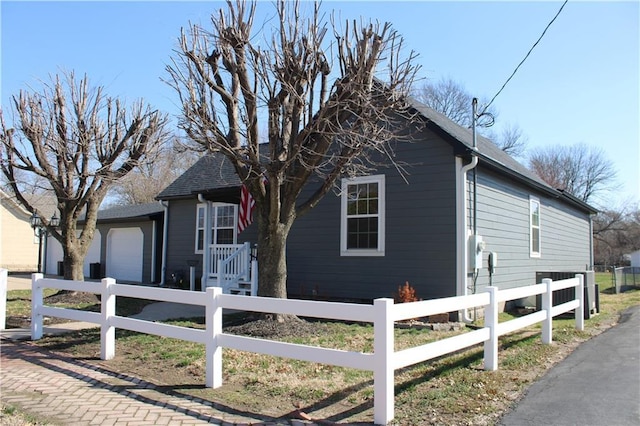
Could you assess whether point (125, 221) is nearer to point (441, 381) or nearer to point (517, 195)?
point (517, 195)

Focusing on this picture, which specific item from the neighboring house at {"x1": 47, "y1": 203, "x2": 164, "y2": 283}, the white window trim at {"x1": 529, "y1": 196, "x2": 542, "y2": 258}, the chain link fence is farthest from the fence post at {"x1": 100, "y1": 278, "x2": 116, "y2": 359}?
the chain link fence

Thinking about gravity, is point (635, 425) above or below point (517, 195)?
below

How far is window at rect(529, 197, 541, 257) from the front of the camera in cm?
1462

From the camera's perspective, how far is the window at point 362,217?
463 inches

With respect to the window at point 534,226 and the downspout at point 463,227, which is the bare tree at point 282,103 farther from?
the window at point 534,226

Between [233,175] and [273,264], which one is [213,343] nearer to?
[273,264]

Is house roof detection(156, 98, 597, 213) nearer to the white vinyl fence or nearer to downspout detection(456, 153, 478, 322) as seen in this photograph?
downspout detection(456, 153, 478, 322)

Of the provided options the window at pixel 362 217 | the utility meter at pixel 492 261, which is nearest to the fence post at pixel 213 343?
the window at pixel 362 217

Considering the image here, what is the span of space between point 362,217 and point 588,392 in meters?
7.10

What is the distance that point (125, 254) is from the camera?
2180 centimetres

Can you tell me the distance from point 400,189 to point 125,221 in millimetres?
14284

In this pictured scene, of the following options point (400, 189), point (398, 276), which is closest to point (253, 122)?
point (400, 189)

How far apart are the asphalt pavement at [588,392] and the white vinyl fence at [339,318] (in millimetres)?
768

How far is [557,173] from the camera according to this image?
2066 inches
